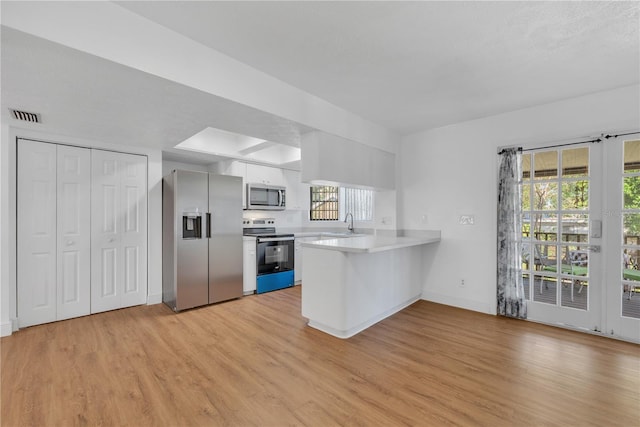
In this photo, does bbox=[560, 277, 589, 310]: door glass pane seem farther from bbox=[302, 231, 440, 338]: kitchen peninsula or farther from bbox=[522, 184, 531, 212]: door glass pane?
bbox=[302, 231, 440, 338]: kitchen peninsula

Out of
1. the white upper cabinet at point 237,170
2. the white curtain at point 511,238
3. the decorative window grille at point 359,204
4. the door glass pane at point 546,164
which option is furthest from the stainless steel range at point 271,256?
the door glass pane at point 546,164

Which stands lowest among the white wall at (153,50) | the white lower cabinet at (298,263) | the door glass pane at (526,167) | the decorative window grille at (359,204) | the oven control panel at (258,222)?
the white lower cabinet at (298,263)

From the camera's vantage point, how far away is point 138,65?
179 centimetres

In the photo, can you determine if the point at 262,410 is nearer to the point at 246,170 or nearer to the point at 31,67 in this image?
the point at 31,67

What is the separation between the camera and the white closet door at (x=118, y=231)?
354 centimetres

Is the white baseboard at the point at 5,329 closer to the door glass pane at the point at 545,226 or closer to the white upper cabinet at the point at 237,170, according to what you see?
the white upper cabinet at the point at 237,170

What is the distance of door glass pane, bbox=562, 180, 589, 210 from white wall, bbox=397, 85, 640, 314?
1.62 feet

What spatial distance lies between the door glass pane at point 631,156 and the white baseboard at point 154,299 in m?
5.64

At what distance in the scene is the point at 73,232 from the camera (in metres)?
3.38

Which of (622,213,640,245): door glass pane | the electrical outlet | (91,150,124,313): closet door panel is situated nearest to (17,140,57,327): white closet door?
(91,150,124,313): closet door panel

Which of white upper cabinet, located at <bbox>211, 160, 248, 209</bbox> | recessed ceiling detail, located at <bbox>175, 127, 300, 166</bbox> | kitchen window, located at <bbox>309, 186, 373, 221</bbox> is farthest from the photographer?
kitchen window, located at <bbox>309, 186, 373, 221</bbox>

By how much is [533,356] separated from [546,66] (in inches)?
96.8

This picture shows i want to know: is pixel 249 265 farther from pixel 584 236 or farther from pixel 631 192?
pixel 631 192

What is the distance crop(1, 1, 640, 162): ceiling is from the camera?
5.59 ft
